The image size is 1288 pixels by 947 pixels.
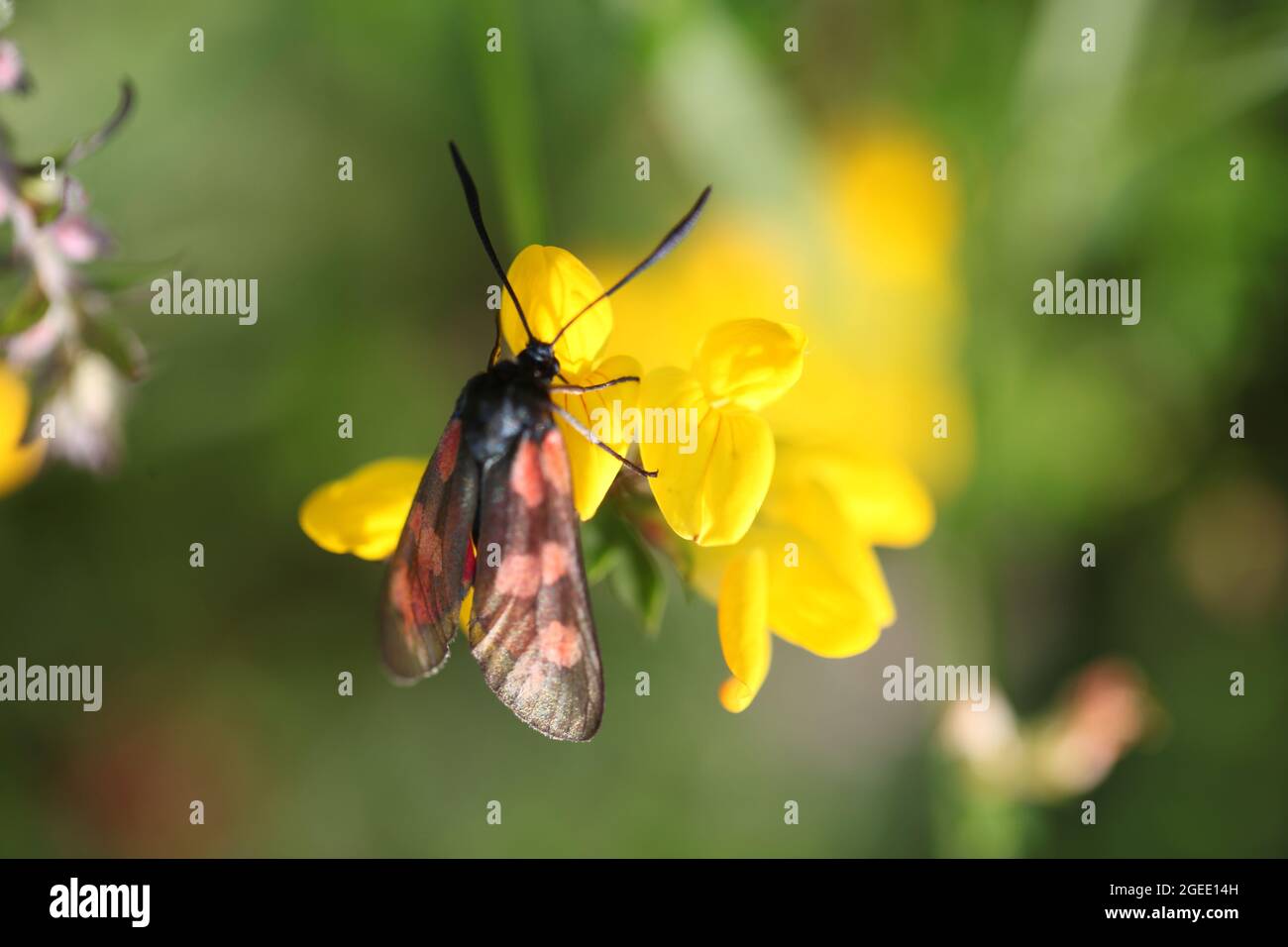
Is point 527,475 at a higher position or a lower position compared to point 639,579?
higher

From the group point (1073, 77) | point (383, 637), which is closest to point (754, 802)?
point (383, 637)

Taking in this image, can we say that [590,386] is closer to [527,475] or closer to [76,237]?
[527,475]

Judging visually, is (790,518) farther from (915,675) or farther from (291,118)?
(291,118)

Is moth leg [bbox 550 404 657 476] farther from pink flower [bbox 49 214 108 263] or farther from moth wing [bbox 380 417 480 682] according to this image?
pink flower [bbox 49 214 108 263]

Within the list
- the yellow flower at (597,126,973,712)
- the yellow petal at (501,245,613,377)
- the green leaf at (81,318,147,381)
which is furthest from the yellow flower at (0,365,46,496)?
the yellow flower at (597,126,973,712)

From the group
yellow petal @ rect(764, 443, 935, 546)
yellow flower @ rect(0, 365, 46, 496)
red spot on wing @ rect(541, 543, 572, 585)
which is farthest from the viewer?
yellow flower @ rect(0, 365, 46, 496)

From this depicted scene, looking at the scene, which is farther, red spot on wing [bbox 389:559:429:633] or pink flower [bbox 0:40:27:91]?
red spot on wing [bbox 389:559:429:633]

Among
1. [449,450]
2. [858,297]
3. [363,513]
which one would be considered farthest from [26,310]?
[858,297]
